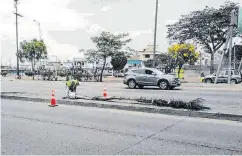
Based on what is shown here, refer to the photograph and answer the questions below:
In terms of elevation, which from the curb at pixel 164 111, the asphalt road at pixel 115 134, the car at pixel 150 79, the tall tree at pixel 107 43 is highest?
the tall tree at pixel 107 43

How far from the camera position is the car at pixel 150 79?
63.1 ft

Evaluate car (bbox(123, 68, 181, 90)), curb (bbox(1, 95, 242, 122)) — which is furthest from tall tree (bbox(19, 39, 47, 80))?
curb (bbox(1, 95, 242, 122))

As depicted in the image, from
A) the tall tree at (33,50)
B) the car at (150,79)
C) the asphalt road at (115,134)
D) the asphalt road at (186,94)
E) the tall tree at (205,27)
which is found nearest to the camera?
the asphalt road at (115,134)

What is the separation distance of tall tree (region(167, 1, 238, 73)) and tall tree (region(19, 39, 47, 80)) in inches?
1010

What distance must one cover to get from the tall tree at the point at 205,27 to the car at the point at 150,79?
2778 centimetres

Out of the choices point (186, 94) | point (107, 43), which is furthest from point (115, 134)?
point (107, 43)

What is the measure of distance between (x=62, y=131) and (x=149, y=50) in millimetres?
89842

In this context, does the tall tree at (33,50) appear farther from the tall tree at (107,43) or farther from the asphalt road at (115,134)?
the asphalt road at (115,134)

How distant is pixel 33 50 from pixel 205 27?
32.8 m

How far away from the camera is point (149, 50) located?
94.6 meters

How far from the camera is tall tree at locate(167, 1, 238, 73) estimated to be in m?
42.9

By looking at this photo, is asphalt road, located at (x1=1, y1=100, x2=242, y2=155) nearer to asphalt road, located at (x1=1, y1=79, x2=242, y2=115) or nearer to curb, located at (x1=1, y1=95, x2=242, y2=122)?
curb, located at (x1=1, y1=95, x2=242, y2=122)

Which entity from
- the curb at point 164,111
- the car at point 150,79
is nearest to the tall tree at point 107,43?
the car at point 150,79

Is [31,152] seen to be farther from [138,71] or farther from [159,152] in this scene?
[138,71]
